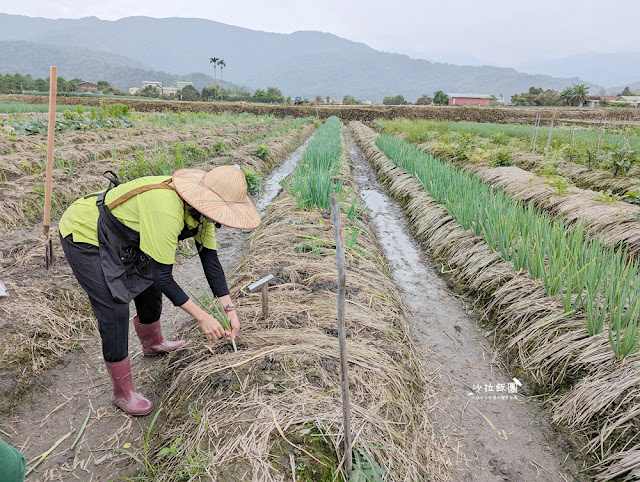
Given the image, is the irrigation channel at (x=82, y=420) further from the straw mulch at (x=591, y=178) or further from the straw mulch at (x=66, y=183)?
the straw mulch at (x=591, y=178)

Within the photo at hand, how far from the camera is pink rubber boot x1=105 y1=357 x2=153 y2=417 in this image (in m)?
1.95

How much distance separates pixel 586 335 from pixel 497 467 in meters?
0.91

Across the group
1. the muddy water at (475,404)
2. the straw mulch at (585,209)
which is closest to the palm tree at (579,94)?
the straw mulch at (585,209)

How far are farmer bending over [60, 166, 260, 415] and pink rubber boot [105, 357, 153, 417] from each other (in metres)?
0.01

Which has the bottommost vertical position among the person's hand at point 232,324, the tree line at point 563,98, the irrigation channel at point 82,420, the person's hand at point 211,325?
the irrigation channel at point 82,420

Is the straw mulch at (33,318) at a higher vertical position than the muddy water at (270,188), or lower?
lower

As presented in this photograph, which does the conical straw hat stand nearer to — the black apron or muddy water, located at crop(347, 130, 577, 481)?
the black apron

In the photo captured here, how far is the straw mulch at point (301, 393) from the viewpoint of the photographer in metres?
1.50

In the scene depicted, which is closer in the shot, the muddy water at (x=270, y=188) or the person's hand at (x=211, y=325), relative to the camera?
the person's hand at (x=211, y=325)

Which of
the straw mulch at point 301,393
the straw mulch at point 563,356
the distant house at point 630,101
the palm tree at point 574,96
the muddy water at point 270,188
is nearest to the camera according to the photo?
the straw mulch at point 301,393

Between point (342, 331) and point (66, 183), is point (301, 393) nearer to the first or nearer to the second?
point (342, 331)

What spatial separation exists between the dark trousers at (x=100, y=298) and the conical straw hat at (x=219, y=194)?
50cm

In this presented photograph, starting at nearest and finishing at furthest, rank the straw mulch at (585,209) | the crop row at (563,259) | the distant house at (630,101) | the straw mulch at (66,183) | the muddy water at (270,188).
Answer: the crop row at (563,259)
the straw mulch at (585,209)
the straw mulch at (66,183)
the muddy water at (270,188)
the distant house at (630,101)

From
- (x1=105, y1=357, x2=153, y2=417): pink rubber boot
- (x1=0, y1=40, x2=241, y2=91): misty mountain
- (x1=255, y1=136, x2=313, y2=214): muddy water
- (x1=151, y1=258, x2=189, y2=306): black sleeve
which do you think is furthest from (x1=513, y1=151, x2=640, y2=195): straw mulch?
(x1=0, y1=40, x2=241, y2=91): misty mountain
